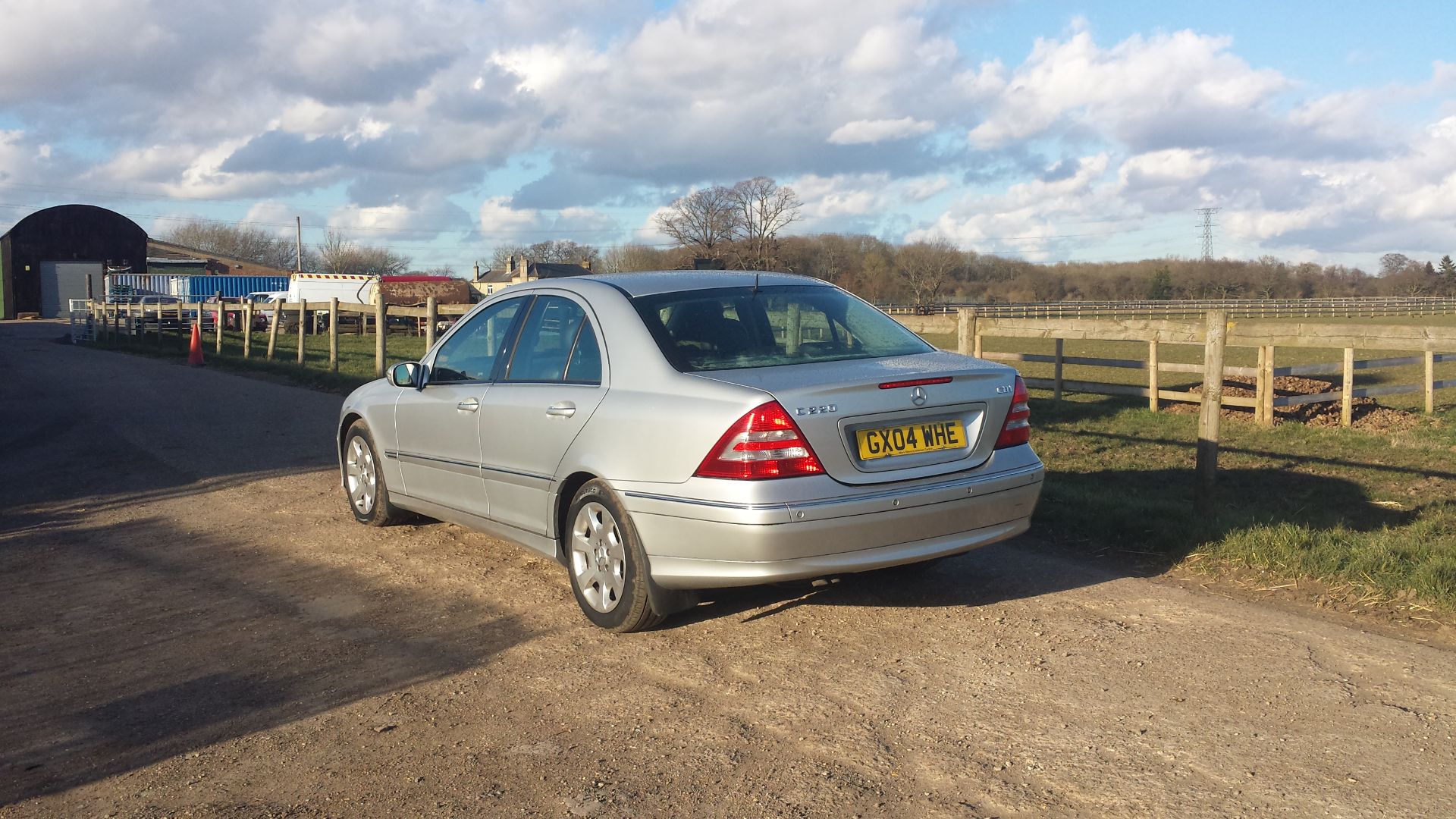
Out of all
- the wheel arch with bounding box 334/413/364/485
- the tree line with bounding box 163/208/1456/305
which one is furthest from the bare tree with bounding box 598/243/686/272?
the wheel arch with bounding box 334/413/364/485

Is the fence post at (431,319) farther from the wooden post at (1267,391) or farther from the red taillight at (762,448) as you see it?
the red taillight at (762,448)

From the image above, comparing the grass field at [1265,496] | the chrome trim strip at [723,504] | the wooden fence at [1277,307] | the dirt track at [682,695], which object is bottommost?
the dirt track at [682,695]

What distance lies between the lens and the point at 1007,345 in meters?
34.7

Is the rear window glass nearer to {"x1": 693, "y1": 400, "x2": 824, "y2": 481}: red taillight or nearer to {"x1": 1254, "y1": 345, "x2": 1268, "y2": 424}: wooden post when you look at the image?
{"x1": 693, "y1": 400, "x2": 824, "y2": 481}: red taillight

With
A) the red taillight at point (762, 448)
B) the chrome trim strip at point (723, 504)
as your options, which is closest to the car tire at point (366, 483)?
the chrome trim strip at point (723, 504)

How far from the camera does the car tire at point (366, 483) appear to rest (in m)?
6.88

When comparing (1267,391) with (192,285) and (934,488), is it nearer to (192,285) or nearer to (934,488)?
(934,488)

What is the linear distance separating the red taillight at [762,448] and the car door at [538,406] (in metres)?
0.81

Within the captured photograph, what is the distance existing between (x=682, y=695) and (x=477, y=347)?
271 centimetres

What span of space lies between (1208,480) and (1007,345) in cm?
2878


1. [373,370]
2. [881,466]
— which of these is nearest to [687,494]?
[881,466]

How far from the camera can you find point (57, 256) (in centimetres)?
6644

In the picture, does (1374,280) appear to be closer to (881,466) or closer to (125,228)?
(125,228)

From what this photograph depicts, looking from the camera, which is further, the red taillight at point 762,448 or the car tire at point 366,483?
the car tire at point 366,483
